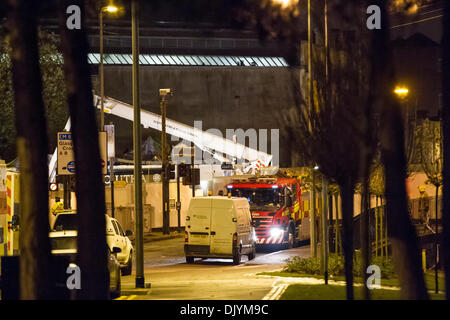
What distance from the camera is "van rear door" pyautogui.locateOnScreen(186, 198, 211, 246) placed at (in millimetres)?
28750

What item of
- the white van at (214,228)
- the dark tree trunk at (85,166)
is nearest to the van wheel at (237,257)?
the white van at (214,228)

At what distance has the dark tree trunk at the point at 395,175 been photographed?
1130cm

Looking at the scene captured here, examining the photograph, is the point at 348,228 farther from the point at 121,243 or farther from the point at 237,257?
the point at 237,257

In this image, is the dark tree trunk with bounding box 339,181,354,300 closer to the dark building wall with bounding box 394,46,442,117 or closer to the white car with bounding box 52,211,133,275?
the white car with bounding box 52,211,133,275

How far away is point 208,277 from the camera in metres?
23.4

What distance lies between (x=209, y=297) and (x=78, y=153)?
654 centimetres

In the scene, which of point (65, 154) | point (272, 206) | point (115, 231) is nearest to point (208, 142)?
point (272, 206)

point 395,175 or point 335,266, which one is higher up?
point 395,175

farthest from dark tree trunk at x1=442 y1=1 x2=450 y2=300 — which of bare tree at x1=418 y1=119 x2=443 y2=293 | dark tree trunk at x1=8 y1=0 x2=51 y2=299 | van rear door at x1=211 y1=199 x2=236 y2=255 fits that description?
van rear door at x1=211 y1=199 x2=236 y2=255

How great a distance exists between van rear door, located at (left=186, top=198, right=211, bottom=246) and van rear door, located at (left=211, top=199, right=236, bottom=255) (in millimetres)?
181

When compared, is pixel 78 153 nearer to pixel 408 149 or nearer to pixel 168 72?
pixel 408 149

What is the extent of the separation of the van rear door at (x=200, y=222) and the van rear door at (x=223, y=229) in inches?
7.1

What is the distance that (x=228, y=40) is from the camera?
238ft

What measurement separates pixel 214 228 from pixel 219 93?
132 feet
